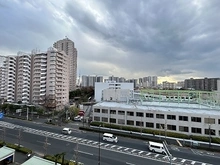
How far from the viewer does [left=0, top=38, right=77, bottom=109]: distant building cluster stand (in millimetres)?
69438

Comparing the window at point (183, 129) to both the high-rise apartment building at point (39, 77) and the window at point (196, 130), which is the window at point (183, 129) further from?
the high-rise apartment building at point (39, 77)

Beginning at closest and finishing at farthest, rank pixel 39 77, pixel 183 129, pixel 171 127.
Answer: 1. pixel 183 129
2. pixel 171 127
3. pixel 39 77

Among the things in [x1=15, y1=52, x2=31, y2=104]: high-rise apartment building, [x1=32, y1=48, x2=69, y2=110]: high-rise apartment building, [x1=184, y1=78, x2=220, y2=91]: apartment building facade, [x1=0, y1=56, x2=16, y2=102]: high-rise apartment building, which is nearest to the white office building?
[x1=32, y1=48, x2=69, y2=110]: high-rise apartment building

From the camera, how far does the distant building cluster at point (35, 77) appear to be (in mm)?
69438

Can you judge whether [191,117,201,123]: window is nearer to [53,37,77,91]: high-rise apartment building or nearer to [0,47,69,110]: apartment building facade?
[0,47,69,110]: apartment building facade

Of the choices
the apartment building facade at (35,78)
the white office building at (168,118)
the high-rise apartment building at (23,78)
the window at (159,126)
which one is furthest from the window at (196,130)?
the high-rise apartment building at (23,78)

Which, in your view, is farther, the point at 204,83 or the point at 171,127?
the point at 204,83

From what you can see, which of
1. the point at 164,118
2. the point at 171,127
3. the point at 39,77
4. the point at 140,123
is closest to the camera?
the point at 171,127

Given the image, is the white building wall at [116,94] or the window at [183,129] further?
the white building wall at [116,94]

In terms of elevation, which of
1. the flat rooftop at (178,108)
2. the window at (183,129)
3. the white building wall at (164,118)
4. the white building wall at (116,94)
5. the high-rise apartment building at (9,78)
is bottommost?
the window at (183,129)

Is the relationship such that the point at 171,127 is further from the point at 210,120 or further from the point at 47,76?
the point at 47,76

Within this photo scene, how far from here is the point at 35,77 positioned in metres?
71.1

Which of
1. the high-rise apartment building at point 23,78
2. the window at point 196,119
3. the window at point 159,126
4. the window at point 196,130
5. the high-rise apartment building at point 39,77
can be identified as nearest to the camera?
the window at point 196,130

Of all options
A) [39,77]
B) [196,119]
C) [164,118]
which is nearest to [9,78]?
[39,77]
